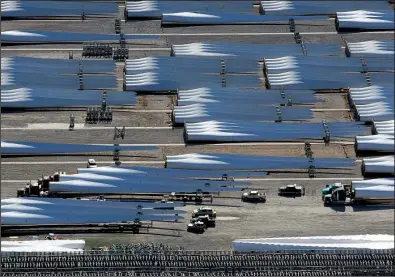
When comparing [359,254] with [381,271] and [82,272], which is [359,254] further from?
[82,272]

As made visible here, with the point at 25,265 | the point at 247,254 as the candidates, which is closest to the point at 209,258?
the point at 247,254

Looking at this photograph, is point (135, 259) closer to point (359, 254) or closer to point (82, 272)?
point (82, 272)

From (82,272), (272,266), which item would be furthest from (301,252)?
(82,272)

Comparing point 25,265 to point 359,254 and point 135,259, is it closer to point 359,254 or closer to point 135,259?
point 135,259

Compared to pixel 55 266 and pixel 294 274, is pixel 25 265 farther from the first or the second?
pixel 294 274

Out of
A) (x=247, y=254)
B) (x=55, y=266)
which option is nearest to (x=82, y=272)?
(x=55, y=266)
